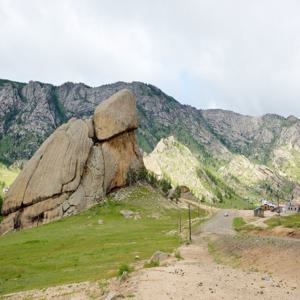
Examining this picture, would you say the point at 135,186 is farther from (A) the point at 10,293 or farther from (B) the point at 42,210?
(A) the point at 10,293

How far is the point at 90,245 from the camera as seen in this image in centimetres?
9506

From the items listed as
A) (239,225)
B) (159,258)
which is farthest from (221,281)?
(239,225)

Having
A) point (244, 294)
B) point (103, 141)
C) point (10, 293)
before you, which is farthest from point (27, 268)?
point (103, 141)

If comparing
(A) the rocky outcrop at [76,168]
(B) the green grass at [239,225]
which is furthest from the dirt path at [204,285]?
(A) the rocky outcrop at [76,168]

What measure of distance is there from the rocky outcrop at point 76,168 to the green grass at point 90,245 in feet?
34.6

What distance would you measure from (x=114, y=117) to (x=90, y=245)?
10391 centimetres

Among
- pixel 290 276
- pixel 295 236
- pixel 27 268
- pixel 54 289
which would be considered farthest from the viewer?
pixel 295 236

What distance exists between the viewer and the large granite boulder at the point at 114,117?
18988cm

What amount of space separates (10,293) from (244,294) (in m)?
28.2

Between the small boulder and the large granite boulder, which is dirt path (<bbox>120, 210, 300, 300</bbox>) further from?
the large granite boulder

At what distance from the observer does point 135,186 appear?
195 meters

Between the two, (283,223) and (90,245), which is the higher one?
(283,223)

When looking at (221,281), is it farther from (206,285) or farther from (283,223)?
(283,223)

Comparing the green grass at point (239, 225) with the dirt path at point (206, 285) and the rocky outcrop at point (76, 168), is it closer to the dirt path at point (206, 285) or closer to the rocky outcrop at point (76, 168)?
the rocky outcrop at point (76, 168)
